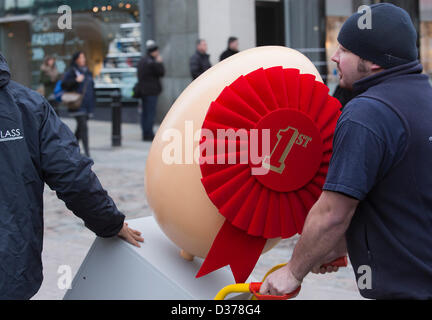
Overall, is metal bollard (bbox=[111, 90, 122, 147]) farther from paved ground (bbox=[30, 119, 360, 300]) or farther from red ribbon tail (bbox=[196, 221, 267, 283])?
red ribbon tail (bbox=[196, 221, 267, 283])

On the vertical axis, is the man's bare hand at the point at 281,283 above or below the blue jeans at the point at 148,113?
above

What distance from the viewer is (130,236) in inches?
116

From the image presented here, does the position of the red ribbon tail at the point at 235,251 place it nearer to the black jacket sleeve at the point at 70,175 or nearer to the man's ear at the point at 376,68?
the black jacket sleeve at the point at 70,175

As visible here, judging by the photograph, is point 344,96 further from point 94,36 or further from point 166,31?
point 94,36

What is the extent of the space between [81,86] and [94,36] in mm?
6816

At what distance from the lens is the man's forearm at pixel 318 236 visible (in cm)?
202

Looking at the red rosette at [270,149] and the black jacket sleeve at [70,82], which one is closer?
the red rosette at [270,149]

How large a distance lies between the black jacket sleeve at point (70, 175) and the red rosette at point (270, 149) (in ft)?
1.74

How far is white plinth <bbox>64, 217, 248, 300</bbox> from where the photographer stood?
2.80m

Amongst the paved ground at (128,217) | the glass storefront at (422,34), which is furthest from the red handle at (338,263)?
the glass storefront at (422,34)

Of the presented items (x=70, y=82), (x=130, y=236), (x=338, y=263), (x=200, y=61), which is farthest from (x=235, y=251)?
(x=200, y=61)

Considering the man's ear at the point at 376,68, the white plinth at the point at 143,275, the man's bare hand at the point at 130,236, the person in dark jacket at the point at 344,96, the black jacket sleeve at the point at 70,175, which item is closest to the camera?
the man's ear at the point at 376,68

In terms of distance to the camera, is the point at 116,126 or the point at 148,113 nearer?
the point at 116,126

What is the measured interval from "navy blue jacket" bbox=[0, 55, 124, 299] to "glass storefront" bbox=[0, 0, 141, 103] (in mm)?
12738
